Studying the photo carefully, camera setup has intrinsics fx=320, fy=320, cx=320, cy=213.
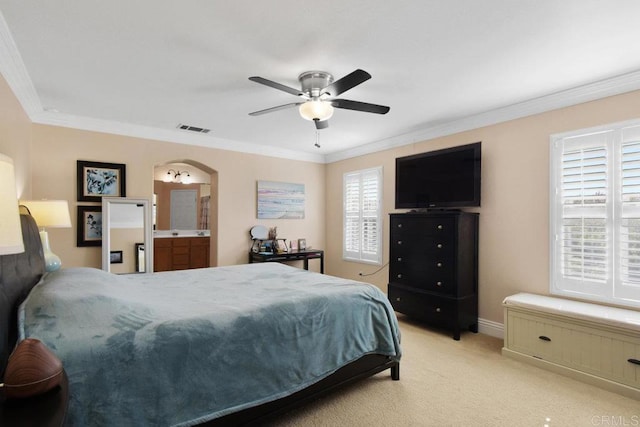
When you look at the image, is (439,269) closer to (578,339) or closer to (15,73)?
(578,339)

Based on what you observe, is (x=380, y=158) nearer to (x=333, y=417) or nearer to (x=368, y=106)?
(x=368, y=106)

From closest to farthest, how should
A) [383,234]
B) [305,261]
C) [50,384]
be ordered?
[50,384]
[383,234]
[305,261]

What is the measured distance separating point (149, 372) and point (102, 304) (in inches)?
18.2

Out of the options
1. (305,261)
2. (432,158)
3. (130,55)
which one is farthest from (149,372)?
(305,261)

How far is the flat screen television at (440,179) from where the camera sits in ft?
12.2

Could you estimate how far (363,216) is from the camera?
17.9 feet

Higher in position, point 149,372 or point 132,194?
point 132,194

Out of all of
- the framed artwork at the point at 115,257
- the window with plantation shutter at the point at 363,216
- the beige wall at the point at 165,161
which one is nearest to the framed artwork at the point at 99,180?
the beige wall at the point at 165,161

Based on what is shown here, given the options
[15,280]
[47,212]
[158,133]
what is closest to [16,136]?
[47,212]

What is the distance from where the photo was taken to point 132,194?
4.31m

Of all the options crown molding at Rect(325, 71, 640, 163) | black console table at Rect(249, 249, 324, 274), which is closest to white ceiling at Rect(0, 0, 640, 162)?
crown molding at Rect(325, 71, 640, 163)

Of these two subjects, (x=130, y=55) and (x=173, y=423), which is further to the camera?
(x=130, y=55)

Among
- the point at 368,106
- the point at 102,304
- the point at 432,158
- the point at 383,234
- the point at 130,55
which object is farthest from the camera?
the point at 383,234

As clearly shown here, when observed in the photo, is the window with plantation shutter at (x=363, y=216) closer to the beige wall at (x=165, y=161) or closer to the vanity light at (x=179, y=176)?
the beige wall at (x=165, y=161)
